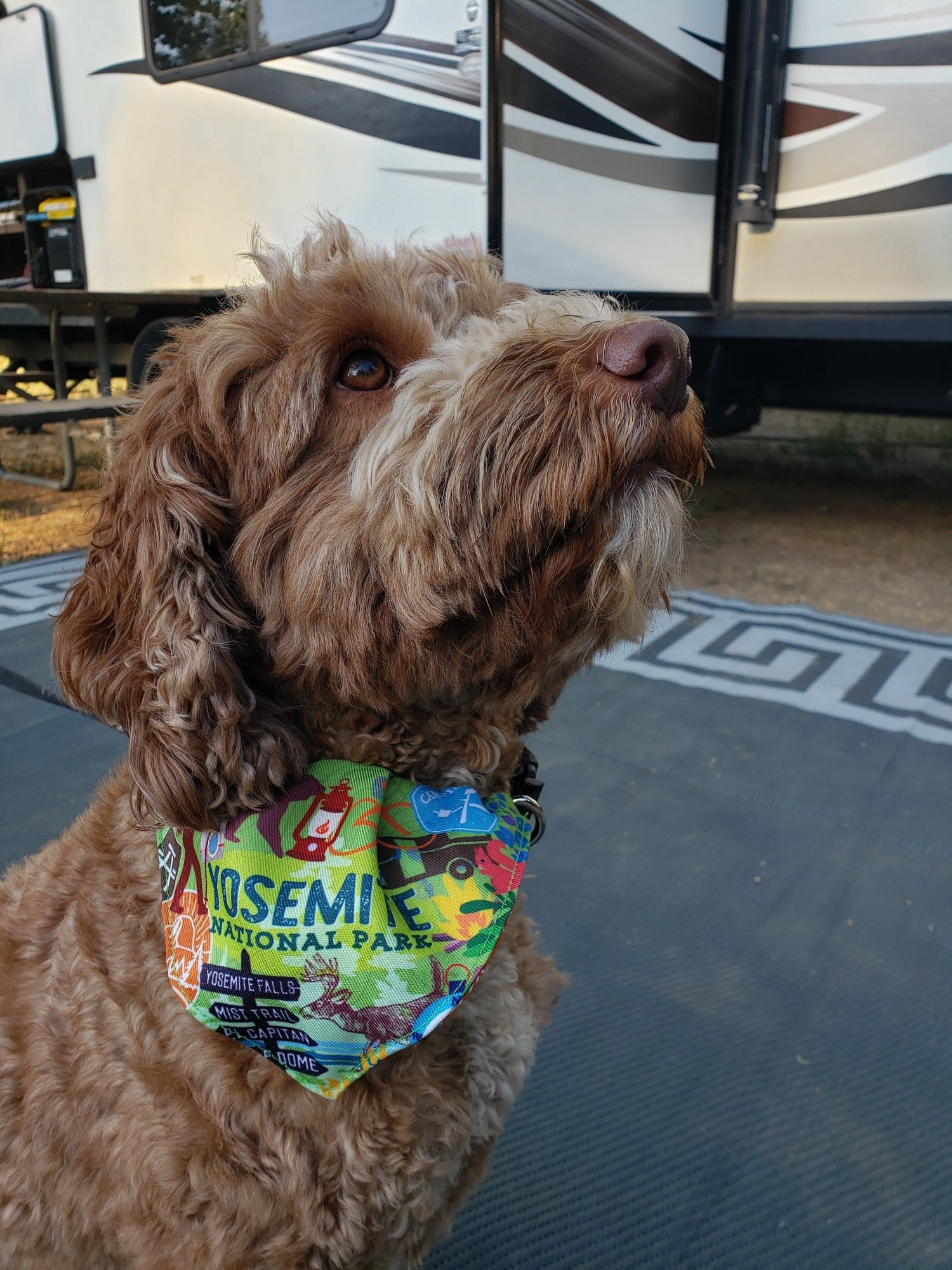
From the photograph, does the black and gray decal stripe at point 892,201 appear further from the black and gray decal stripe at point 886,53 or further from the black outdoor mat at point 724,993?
the black outdoor mat at point 724,993

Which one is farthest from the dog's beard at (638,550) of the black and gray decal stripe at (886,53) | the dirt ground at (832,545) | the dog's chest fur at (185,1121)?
the black and gray decal stripe at (886,53)

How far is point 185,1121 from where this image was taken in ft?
3.84

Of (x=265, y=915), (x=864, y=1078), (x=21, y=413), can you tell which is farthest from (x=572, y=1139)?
(x=21, y=413)

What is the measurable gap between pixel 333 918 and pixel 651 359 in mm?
820

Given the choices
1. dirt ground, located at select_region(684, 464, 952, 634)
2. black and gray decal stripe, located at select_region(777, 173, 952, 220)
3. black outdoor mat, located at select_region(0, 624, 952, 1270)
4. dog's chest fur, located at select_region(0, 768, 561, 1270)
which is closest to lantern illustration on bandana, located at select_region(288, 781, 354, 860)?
dog's chest fur, located at select_region(0, 768, 561, 1270)

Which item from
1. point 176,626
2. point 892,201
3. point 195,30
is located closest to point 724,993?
point 176,626

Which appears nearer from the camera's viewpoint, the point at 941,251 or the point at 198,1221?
the point at 198,1221

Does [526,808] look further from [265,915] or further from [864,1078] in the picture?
[864,1078]

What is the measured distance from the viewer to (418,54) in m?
4.15

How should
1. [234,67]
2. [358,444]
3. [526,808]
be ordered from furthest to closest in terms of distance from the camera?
[234,67]
[526,808]
[358,444]

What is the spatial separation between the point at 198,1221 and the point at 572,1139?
2.95 ft

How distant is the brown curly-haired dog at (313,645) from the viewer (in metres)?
1.12

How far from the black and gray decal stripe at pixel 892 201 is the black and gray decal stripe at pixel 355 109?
Result: 1699 millimetres

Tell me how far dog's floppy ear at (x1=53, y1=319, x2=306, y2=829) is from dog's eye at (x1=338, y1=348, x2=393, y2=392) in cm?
16
